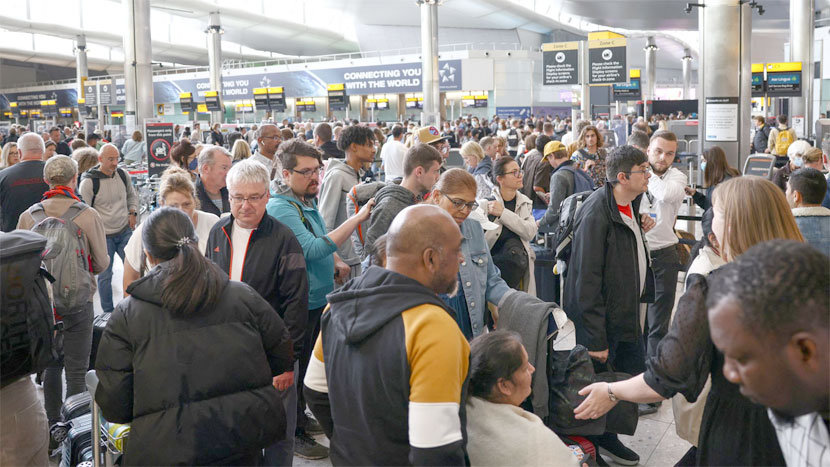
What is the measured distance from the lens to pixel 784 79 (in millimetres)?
14586

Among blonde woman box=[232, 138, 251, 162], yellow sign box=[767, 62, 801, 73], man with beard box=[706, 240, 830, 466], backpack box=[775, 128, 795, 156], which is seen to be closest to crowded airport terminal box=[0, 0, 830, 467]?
man with beard box=[706, 240, 830, 466]

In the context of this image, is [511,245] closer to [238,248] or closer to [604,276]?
[604,276]

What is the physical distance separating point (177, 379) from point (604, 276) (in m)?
2.19

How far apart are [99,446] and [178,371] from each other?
3.13ft

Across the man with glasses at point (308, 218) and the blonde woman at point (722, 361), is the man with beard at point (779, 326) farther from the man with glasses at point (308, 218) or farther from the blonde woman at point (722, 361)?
the man with glasses at point (308, 218)

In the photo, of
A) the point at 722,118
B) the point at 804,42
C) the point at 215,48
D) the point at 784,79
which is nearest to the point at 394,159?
the point at 722,118

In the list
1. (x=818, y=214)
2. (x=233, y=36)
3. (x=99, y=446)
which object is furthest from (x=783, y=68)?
(x=233, y=36)

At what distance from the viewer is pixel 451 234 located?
6.14 ft

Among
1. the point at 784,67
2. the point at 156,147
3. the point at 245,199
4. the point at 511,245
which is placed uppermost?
the point at 784,67

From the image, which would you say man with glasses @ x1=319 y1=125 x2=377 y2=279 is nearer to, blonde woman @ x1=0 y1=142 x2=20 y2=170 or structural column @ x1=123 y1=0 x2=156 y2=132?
blonde woman @ x1=0 y1=142 x2=20 y2=170

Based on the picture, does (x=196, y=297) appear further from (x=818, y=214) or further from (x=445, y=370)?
(x=818, y=214)

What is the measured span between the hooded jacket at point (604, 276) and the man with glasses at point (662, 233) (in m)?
0.98

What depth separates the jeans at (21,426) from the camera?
2.59m

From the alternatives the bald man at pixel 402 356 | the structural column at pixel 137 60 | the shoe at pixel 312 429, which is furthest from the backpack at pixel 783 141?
the structural column at pixel 137 60
